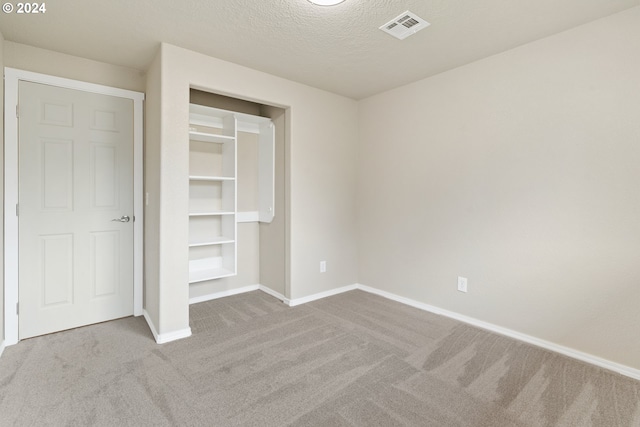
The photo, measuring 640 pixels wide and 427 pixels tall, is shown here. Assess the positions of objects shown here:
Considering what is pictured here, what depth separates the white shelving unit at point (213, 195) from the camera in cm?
332

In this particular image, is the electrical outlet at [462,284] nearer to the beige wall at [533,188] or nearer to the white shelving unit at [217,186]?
the beige wall at [533,188]

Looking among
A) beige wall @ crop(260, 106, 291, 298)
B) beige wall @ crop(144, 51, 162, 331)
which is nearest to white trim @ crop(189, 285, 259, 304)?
beige wall @ crop(260, 106, 291, 298)

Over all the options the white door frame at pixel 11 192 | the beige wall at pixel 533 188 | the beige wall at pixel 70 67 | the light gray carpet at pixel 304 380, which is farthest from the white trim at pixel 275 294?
the beige wall at pixel 70 67

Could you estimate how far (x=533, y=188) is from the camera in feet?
7.95

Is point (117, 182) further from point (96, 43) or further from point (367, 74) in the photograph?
point (367, 74)

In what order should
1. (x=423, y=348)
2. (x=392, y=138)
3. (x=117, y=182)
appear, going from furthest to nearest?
(x=392, y=138)
(x=117, y=182)
(x=423, y=348)

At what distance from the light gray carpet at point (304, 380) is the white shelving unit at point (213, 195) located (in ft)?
2.78

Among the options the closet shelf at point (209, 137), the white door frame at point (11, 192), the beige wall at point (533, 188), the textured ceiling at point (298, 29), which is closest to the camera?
the textured ceiling at point (298, 29)

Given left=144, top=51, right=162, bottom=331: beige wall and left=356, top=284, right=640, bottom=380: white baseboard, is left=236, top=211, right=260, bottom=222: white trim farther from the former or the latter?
left=356, top=284, right=640, bottom=380: white baseboard

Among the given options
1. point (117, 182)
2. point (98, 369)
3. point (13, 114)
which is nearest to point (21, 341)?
point (98, 369)

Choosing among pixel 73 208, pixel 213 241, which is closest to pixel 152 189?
pixel 73 208

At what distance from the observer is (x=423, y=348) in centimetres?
236

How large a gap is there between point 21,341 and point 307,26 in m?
3.26

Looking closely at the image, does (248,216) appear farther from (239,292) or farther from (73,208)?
(73,208)
